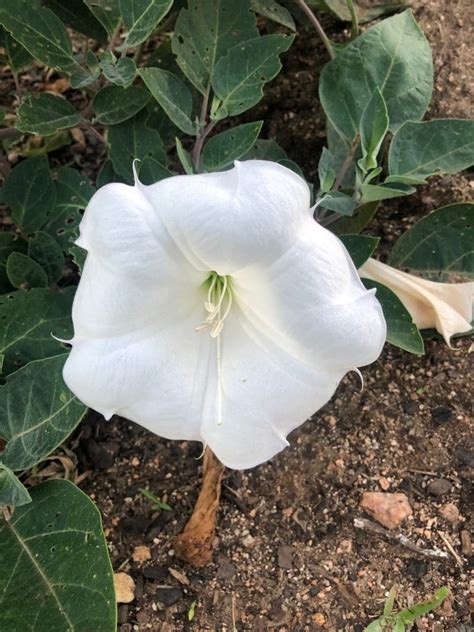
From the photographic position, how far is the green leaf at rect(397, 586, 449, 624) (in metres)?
1.16

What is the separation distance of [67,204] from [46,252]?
0.12 m

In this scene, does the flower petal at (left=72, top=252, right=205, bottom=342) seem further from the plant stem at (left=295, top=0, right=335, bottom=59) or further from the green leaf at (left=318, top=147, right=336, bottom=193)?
the plant stem at (left=295, top=0, right=335, bottom=59)

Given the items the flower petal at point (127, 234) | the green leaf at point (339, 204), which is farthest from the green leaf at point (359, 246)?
the flower petal at point (127, 234)

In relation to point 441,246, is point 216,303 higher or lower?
higher

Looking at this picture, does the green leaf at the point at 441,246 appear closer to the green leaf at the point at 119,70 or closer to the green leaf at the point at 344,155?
the green leaf at the point at 344,155

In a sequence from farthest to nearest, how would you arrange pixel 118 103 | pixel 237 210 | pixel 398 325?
pixel 118 103, pixel 398 325, pixel 237 210

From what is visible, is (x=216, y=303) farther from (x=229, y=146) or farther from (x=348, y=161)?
(x=348, y=161)

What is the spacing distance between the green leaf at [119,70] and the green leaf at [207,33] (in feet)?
0.43

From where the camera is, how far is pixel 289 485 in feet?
4.50

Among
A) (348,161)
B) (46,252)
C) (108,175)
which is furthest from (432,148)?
(46,252)

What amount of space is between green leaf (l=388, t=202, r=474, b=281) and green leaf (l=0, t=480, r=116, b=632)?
0.76m

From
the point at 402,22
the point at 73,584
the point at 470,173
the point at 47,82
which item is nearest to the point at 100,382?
the point at 73,584

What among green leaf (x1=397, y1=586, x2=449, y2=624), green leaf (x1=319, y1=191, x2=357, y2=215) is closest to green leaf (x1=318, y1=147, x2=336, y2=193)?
green leaf (x1=319, y1=191, x2=357, y2=215)

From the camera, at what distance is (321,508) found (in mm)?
1346
